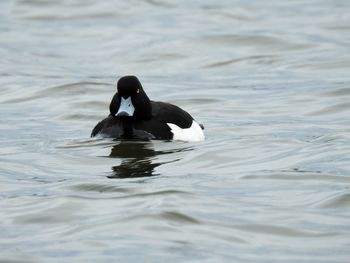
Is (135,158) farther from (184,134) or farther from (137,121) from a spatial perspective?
(184,134)

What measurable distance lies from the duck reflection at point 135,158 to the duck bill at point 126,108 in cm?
32

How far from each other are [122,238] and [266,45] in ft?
41.9

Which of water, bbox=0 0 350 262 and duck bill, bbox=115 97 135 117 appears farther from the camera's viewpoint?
duck bill, bbox=115 97 135 117

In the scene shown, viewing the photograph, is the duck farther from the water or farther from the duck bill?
the water

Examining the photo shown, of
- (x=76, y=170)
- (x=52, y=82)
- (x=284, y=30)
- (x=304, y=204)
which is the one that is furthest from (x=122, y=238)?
(x=284, y=30)

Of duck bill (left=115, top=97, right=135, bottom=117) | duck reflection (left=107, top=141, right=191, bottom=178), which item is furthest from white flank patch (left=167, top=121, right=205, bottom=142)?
duck bill (left=115, top=97, right=135, bottom=117)

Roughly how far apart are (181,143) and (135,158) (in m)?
0.81

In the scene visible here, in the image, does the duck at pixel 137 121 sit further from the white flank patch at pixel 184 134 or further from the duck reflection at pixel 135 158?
the duck reflection at pixel 135 158

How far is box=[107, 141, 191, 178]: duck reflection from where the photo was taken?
38.1ft

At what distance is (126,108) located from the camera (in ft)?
42.4

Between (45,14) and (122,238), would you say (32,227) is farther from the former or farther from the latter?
(45,14)

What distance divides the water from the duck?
13 cm

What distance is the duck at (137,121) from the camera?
42.5ft

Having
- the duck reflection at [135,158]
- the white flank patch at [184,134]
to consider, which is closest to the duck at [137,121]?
the white flank patch at [184,134]
